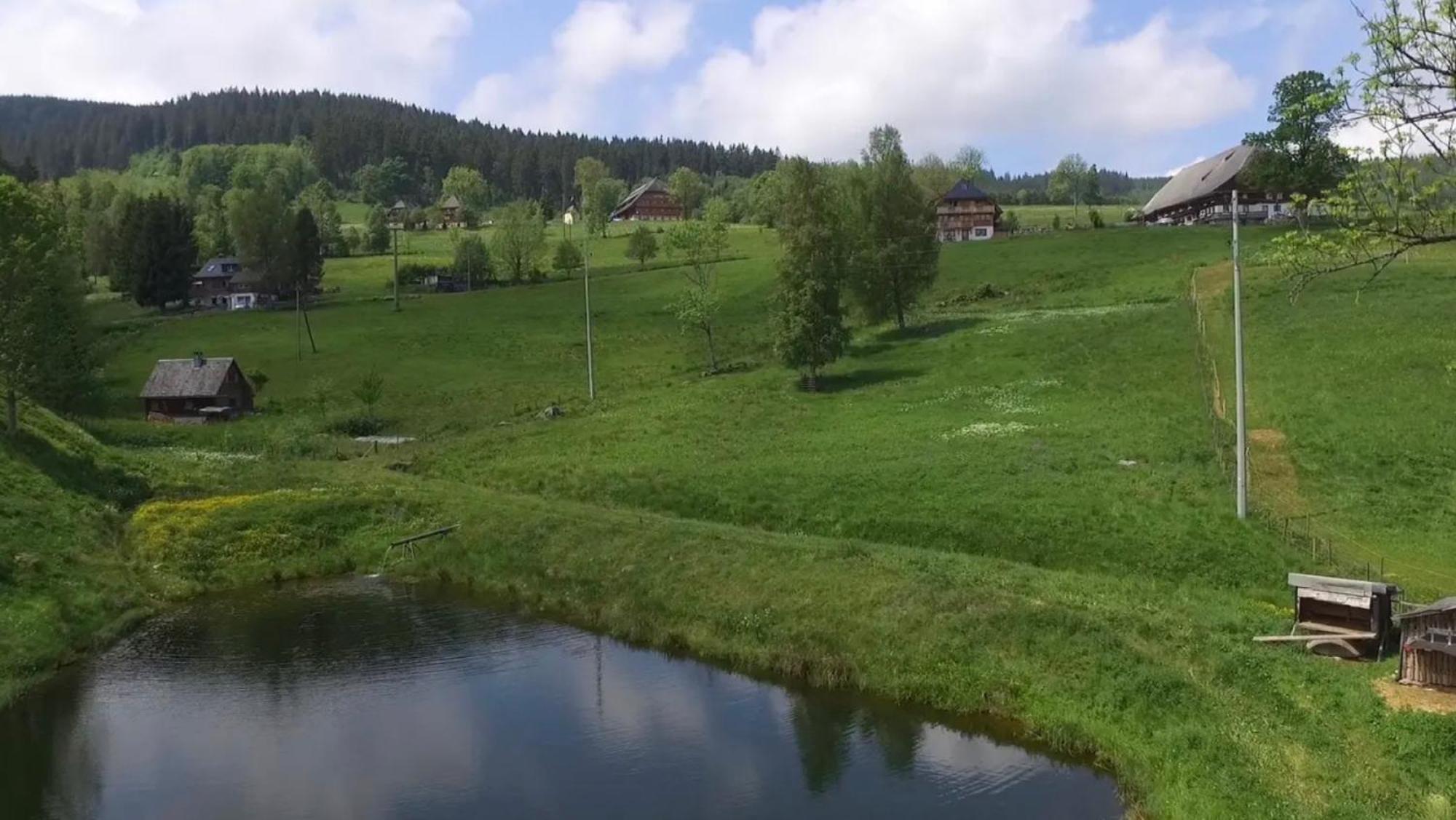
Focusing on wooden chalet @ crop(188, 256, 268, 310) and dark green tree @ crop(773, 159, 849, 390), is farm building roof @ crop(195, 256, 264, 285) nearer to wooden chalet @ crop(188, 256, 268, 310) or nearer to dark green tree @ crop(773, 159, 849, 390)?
wooden chalet @ crop(188, 256, 268, 310)

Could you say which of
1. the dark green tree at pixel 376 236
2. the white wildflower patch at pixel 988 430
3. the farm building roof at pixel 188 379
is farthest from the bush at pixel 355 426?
the dark green tree at pixel 376 236

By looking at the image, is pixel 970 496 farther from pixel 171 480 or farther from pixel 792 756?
pixel 171 480

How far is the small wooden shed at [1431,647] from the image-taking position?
20156 millimetres

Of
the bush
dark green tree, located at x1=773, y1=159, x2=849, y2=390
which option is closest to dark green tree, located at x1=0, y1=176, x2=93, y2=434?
the bush

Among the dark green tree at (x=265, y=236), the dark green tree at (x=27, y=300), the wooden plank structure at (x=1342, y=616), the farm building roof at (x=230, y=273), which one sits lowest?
the wooden plank structure at (x=1342, y=616)

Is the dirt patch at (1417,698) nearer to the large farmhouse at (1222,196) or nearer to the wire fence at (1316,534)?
the wire fence at (1316,534)

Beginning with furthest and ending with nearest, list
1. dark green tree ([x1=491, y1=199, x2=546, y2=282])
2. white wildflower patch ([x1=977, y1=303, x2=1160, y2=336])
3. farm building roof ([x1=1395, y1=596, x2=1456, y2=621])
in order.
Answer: dark green tree ([x1=491, y1=199, x2=546, y2=282]), white wildflower patch ([x1=977, y1=303, x2=1160, y2=336]), farm building roof ([x1=1395, y1=596, x2=1456, y2=621])

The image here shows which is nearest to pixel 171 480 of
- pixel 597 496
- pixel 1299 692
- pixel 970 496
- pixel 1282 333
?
pixel 597 496

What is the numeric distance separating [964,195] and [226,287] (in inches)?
3431

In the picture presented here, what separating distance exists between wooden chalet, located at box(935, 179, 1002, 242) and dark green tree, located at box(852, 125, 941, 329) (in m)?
52.9

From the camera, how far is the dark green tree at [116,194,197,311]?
352 ft

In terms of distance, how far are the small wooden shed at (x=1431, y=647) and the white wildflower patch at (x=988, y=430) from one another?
2444cm

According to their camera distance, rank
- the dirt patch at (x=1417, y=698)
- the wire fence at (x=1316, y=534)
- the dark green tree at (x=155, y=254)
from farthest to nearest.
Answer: the dark green tree at (x=155, y=254) → the wire fence at (x=1316, y=534) → the dirt patch at (x=1417, y=698)

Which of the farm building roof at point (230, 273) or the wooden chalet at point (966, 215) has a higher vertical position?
the wooden chalet at point (966, 215)
